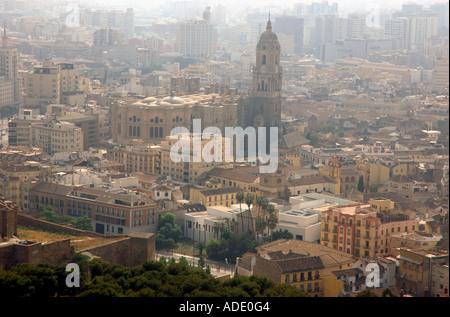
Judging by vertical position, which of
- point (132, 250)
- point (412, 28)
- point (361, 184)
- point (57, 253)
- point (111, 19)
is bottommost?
point (361, 184)

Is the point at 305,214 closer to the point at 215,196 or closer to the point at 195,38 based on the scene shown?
the point at 215,196

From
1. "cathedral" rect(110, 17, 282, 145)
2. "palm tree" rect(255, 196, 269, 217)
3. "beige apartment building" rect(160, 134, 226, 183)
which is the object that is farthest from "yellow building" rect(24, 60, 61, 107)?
"palm tree" rect(255, 196, 269, 217)

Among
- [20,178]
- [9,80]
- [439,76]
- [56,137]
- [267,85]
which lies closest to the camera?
[20,178]

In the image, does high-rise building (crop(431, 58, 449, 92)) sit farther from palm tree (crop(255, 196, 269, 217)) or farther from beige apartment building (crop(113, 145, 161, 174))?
palm tree (crop(255, 196, 269, 217))

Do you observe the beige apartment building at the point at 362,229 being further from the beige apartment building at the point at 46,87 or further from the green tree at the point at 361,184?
the beige apartment building at the point at 46,87

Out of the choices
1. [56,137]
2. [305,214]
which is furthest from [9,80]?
[305,214]
